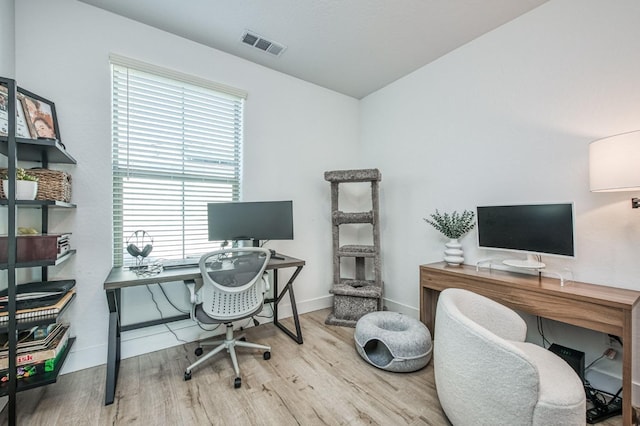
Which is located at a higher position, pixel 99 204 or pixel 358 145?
pixel 358 145

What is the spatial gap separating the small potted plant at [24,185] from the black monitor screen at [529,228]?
310 centimetres

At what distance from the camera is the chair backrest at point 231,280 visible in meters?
1.82

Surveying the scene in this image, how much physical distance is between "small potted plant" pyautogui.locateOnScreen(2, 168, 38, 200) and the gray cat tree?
2.29m

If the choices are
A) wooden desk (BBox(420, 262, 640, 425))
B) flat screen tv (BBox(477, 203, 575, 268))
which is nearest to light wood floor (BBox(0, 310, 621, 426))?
wooden desk (BBox(420, 262, 640, 425))

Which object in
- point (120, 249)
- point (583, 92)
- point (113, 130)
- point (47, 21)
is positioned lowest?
point (120, 249)

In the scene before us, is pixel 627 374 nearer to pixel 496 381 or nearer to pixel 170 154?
pixel 496 381

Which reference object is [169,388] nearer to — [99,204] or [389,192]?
[99,204]

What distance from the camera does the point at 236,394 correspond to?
5.62ft

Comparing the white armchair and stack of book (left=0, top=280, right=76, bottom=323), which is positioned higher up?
stack of book (left=0, top=280, right=76, bottom=323)

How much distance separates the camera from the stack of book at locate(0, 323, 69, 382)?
146 centimetres

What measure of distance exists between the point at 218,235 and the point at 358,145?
2259mm

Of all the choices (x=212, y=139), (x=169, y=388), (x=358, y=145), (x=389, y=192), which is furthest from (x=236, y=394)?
(x=358, y=145)

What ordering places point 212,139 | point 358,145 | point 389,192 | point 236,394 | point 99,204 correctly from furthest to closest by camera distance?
1. point 358,145
2. point 389,192
3. point 212,139
4. point 99,204
5. point 236,394

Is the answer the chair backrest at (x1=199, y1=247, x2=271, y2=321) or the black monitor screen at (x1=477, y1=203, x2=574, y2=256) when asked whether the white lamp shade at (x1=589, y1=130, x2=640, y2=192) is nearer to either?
the black monitor screen at (x1=477, y1=203, x2=574, y2=256)
